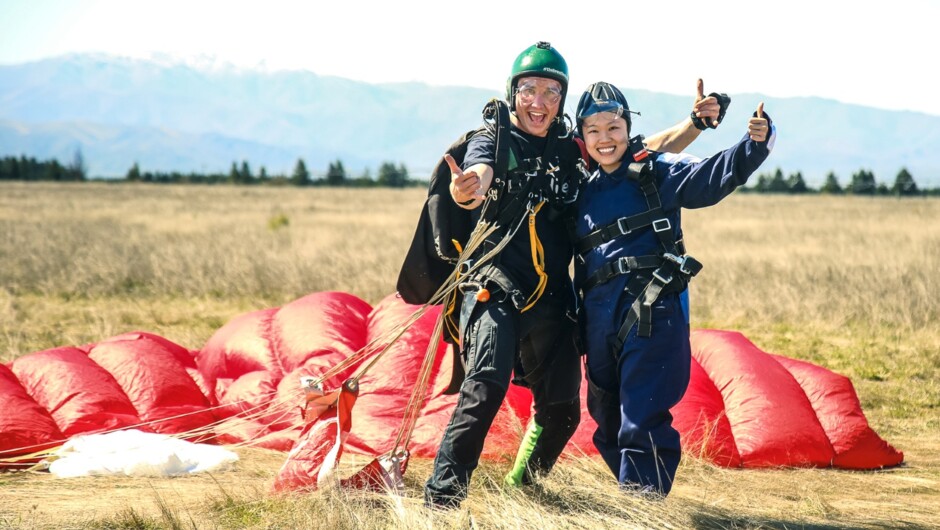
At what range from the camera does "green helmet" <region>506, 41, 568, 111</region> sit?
3616 millimetres

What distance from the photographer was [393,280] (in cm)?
1061

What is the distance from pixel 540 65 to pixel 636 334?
3.41ft

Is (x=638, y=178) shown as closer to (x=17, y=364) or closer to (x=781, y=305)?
(x=17, y=364)

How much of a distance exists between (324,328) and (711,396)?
2.21 meters

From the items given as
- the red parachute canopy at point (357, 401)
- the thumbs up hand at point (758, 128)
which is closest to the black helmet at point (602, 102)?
the thumbs up hand at point (758, 128)

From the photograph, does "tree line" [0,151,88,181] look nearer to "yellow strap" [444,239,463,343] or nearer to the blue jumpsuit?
"yellow strap" [444,239,463,343]

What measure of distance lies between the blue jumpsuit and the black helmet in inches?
8.6

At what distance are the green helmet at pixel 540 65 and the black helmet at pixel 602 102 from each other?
9cm

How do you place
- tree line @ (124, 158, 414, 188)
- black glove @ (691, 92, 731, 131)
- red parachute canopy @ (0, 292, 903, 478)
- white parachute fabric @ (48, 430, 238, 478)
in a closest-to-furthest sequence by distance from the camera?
1. black glove @ (691, 92, 731, 131)
2. white parachute fabric @ (48, 430, 238, 478)
3. red parachute canopy @ (0, 292, 903, 478)
4. tree line @ (124, 158, 414, 188)

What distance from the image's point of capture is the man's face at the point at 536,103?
3.65m

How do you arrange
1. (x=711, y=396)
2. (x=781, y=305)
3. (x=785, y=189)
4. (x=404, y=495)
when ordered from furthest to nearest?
(x=785, y=189), (x=781, y=305), (x=711, y=396), (x=404, y=495)

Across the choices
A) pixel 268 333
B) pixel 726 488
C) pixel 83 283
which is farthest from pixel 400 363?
pixel 83 283

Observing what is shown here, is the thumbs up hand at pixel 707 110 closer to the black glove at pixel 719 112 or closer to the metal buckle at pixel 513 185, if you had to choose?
the black glove at pixel 719 112

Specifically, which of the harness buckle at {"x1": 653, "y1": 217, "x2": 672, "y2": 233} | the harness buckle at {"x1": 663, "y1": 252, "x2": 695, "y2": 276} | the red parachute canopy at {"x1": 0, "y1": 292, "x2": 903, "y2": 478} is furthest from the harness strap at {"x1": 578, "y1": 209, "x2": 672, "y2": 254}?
the red parachute canopy at {"x1": 0, "y1": 292, "x2": 903, "y2": 478}
